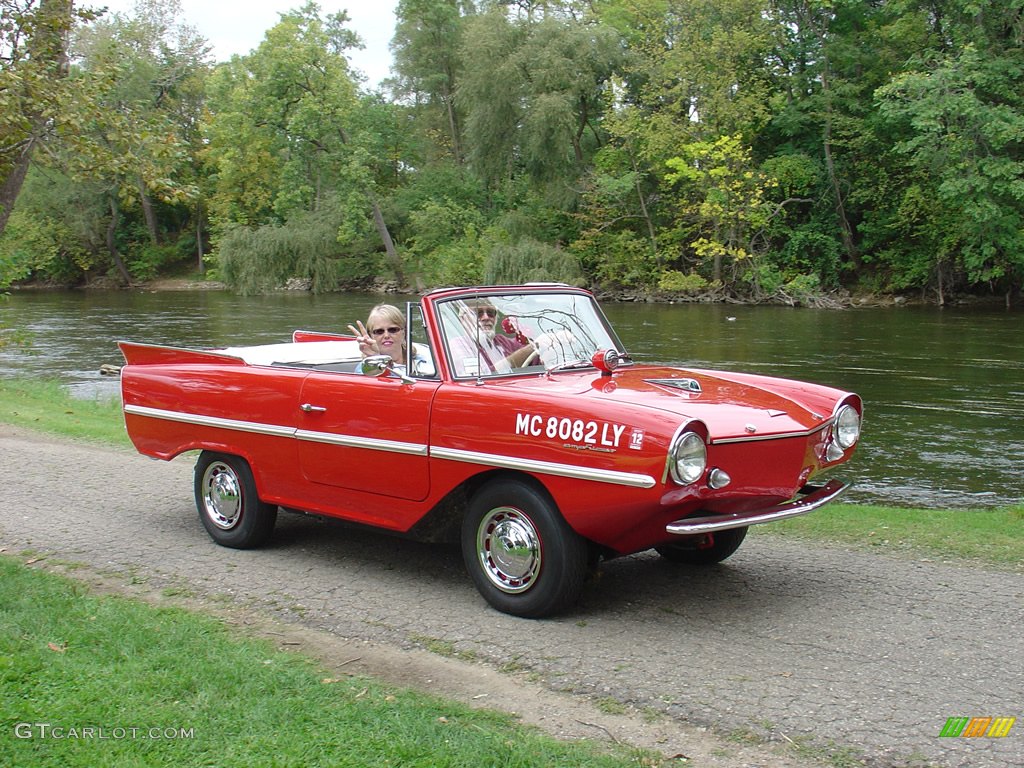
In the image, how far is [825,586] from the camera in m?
6.35

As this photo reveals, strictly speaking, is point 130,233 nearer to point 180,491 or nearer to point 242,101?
point 242,101

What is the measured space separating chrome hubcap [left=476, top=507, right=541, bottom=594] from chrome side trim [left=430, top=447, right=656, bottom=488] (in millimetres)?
263

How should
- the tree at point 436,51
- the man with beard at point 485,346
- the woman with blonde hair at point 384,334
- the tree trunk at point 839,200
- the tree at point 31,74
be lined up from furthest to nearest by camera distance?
the tree at point 436,51
the tree trunk at point 839,200
the tree at point 31,74
the woman with blonde hair at point 384,334
the man with beard at point 485,346

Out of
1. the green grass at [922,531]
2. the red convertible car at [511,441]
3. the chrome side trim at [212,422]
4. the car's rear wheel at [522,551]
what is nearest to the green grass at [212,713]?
the car's rear wheel at [522,551]

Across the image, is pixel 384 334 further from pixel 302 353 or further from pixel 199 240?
pixel 199 240

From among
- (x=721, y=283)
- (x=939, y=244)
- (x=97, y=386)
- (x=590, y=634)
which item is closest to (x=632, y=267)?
(x=721, y=283)

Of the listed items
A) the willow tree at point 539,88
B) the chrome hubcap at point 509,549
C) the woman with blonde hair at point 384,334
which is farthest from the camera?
the willow tree at point 539,88

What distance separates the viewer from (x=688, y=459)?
513 cm

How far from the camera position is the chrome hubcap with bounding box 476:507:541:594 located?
5629mm

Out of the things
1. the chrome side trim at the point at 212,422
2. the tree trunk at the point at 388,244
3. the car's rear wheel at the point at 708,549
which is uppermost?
the tree trunk at the point at 388,244

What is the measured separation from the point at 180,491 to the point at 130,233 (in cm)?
6863

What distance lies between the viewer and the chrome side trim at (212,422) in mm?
6883

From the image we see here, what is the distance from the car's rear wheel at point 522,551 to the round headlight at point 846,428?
64.1 inches

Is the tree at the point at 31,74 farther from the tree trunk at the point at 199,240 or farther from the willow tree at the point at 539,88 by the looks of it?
the tree trunk at the point at 199,240
